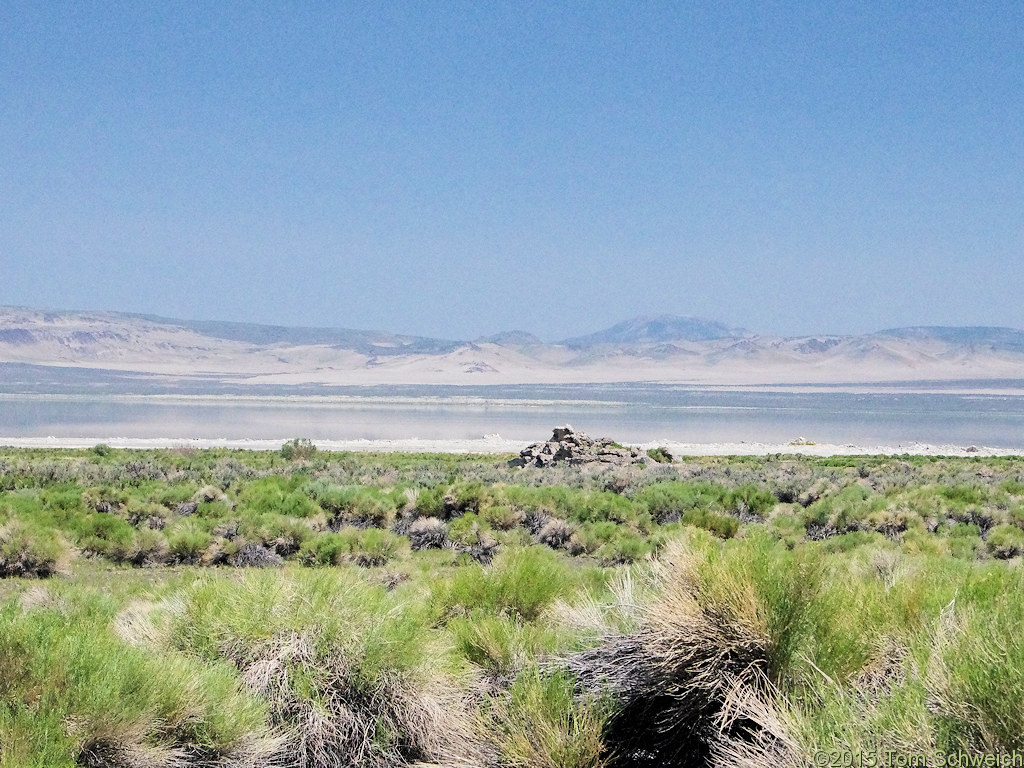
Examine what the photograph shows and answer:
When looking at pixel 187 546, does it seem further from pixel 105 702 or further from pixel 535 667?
pixel 535 667

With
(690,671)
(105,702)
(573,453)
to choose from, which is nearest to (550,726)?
(690,671)

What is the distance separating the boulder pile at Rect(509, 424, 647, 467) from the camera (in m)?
28.5

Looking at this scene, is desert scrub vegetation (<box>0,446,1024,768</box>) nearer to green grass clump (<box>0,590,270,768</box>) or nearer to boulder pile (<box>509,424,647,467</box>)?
green grass clump (<box>0,590,270,768</box>)

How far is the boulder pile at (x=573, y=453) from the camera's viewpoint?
28469mm

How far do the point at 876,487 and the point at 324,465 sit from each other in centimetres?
1632

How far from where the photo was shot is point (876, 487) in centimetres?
2261

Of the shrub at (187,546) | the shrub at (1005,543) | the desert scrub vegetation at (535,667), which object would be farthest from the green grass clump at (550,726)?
the shrub at (1005,543)

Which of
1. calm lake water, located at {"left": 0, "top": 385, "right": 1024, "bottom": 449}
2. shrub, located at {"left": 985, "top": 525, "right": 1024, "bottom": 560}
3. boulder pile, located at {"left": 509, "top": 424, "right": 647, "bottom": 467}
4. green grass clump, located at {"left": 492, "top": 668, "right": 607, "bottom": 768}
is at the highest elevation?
green grass clump, located at {"left": 492, "top": 668, "right": 607, "bottom": 768}

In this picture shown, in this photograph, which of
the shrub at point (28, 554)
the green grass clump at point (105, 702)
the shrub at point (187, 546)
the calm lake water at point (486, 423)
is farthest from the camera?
the calm lake water at point (486, 423)

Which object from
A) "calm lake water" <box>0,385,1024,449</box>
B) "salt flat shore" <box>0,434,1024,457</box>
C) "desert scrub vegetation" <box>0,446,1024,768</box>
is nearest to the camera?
"desert scrub vegetation" <box>0,446,1024,768</box>

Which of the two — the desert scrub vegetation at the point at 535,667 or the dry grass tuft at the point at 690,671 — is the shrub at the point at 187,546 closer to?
the desert scrub vegetation at the point at 535,667

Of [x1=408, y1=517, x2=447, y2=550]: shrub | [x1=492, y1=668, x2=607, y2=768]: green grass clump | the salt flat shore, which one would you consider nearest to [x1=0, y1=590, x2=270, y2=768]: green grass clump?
[x1=492, y1=668, x2=607, y2=768]: green grass clump

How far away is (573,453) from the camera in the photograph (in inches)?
1142

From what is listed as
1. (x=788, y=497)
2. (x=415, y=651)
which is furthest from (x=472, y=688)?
(x=788, y=497)
